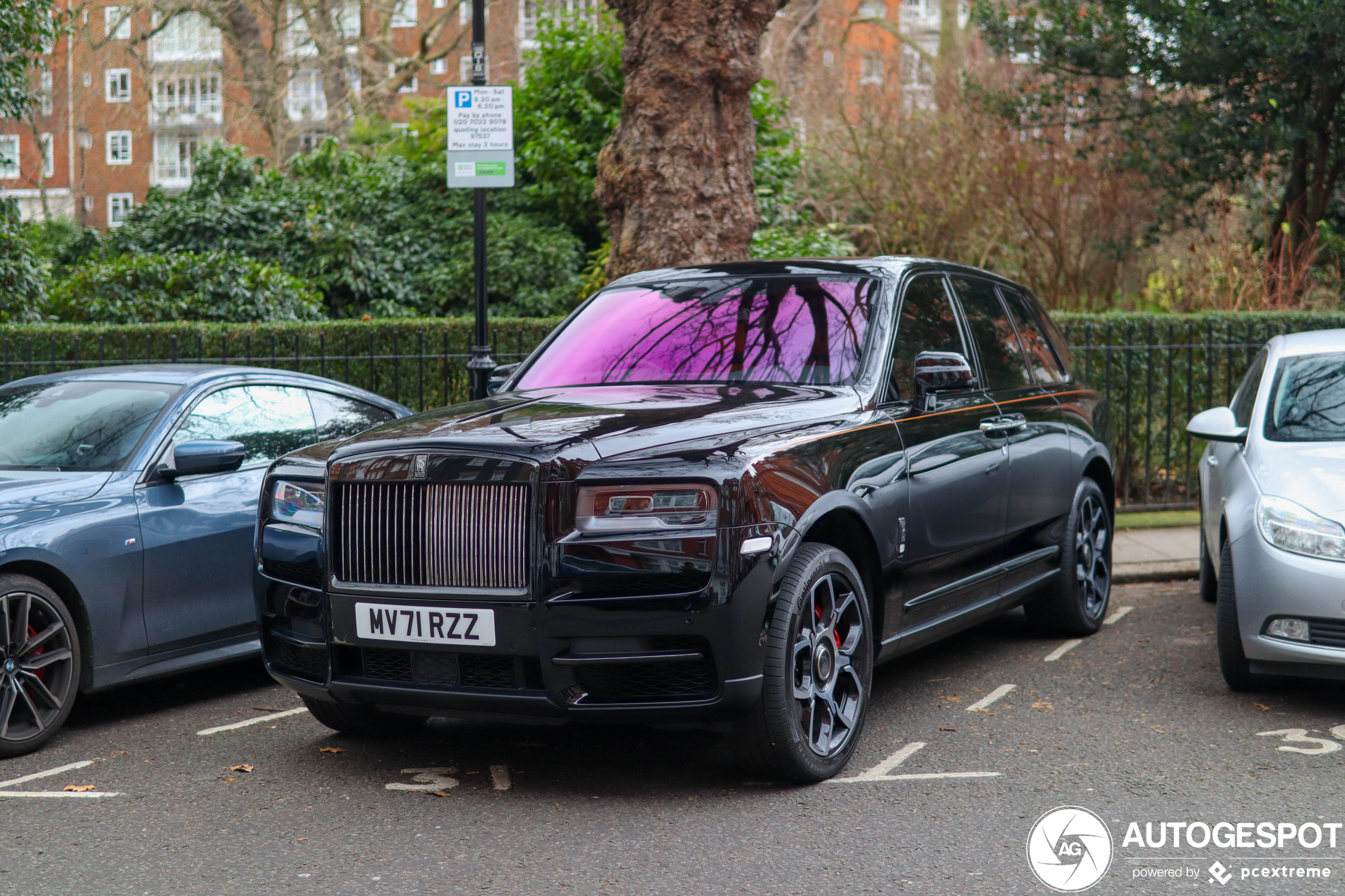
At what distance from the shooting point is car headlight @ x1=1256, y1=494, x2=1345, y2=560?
5305mm

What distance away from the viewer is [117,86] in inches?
2413

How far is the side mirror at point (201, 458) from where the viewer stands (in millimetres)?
5699

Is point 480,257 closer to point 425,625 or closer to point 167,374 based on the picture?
point 167,374

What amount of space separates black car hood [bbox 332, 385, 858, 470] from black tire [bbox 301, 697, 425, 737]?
3.64 feet

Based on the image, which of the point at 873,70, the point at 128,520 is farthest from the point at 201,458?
the point at 873,70

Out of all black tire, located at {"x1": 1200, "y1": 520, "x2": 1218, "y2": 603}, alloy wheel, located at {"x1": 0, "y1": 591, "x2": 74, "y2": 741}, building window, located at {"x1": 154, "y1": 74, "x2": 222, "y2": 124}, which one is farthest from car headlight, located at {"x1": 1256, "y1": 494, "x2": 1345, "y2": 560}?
building window, located at {"x1": 154, "y1": 74, "x2": 222, "y2": 124}

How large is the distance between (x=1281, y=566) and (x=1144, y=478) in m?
6.68

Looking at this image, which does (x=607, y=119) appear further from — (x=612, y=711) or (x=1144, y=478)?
(x=612, y=711)

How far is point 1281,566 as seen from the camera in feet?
17.7

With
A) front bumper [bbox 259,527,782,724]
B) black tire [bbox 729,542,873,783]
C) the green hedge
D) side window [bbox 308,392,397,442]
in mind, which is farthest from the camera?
the green hedge

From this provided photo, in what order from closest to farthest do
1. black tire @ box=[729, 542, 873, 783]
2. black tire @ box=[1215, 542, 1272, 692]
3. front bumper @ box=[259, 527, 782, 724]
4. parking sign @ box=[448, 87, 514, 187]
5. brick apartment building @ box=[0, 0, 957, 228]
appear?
front bumper @ box=[259, 527, 782, 724]
black tire @ box=[729, 542, 873, 783]
black tire @ box=[1215, 542, 1272, 692]
parking sign @ box=[448, 87, 514, 187]
brick apartment building @ box=[0, 0, 957, 228]

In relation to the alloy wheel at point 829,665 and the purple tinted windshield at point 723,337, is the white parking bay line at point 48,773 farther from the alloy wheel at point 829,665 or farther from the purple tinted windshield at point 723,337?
the alloy wheel at point 829,665

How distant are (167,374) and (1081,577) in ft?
15.6

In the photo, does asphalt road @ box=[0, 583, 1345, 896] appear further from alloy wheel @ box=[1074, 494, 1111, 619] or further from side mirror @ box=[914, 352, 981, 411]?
side mirror @ box=[914, 352, 981, 411]
